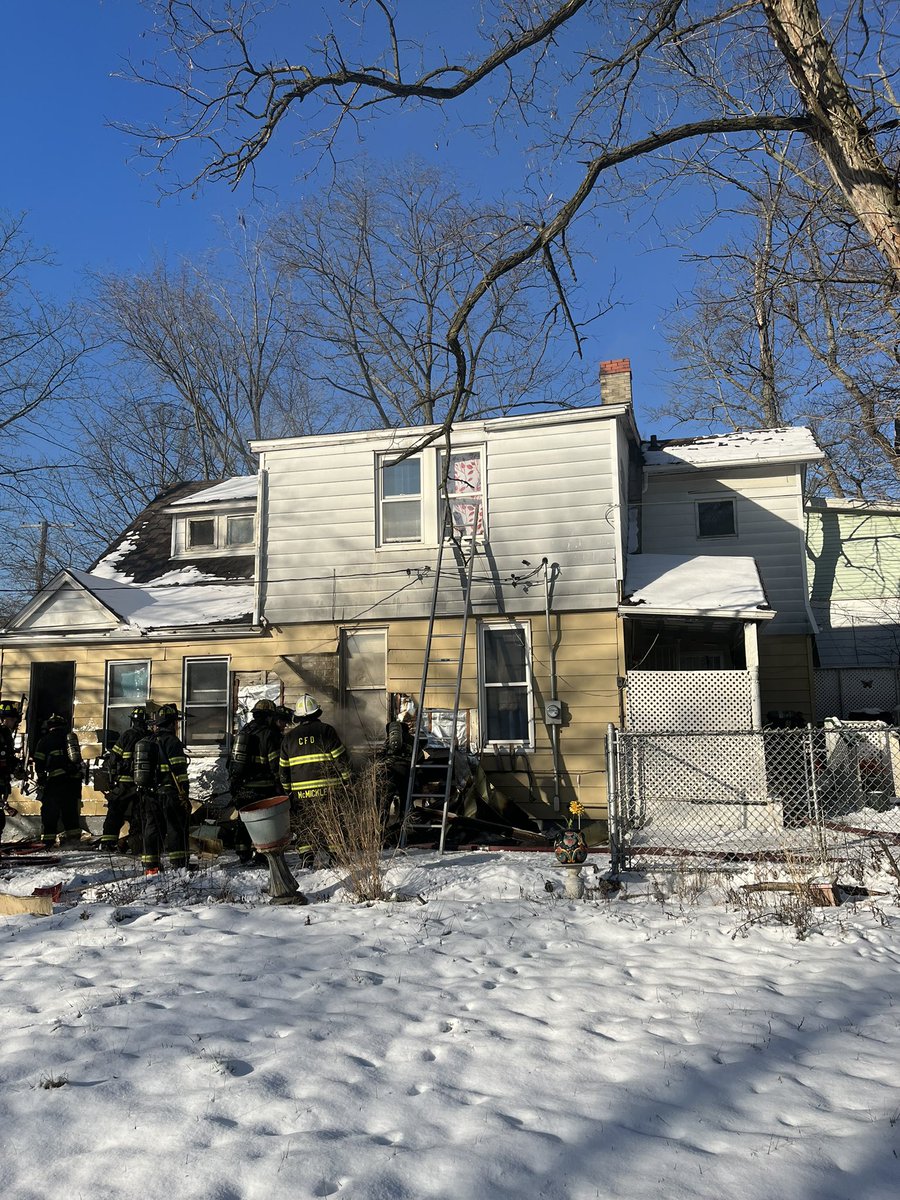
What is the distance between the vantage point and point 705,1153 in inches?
128

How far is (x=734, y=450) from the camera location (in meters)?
16.0

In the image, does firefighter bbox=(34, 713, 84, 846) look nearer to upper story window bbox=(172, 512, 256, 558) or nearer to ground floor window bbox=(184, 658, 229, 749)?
ground floor window bbox=(184, 658, 229, 749)

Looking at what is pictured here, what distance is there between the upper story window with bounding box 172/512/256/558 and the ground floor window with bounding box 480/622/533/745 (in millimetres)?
5581

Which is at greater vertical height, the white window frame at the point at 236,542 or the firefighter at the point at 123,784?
the white window frame at the point at 236,542

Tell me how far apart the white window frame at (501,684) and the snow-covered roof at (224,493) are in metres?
5.59

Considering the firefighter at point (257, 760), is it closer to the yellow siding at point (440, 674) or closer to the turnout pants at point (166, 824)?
the turnout pants at point (166, 824)

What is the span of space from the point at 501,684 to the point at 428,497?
118 inches

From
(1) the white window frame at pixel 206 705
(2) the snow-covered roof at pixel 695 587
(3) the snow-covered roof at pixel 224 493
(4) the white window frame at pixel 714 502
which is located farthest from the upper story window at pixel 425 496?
(4) the white window frame at pixel 714 502

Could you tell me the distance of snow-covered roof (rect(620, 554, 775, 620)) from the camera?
39.8 ft

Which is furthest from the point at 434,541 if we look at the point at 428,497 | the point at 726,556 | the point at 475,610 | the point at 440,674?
the point at 726,556

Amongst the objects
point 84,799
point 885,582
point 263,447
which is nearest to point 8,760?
point 84,799

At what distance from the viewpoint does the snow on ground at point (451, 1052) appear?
3137 millimetres

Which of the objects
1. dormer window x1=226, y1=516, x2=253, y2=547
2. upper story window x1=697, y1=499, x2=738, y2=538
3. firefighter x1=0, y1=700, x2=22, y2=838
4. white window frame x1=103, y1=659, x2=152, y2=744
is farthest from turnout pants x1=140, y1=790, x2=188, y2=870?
upper story window x1=697, y1=499, x2=738, y2=538

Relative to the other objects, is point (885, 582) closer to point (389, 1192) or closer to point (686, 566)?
point (686, 566)
